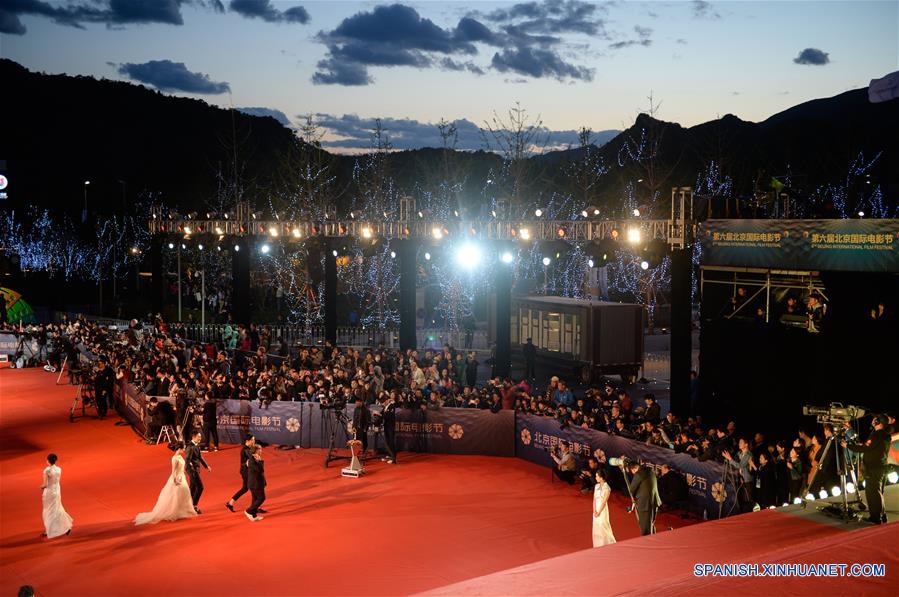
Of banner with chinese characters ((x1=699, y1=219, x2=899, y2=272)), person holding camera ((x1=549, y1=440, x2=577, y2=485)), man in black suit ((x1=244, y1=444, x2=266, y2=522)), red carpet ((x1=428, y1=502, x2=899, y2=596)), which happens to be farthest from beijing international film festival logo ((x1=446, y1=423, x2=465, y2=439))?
red carpet ((x1=428, y1=502, x2=899, y2=596))

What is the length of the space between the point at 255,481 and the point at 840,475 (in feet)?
32.0

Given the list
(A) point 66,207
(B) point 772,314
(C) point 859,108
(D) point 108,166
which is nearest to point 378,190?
(B) point 772,314

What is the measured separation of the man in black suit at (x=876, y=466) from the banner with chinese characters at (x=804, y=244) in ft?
23.6

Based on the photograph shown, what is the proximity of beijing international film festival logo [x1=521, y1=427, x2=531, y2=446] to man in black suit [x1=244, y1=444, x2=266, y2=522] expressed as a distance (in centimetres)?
691

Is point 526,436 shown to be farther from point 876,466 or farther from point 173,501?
point 876,466

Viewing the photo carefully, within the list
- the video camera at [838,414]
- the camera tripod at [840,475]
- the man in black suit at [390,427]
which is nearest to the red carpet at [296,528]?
the man in black suit at [390,427]

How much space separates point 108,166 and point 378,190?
10402 centimetres

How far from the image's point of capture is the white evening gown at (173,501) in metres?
14.7

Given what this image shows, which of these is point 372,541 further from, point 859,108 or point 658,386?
point 859,108

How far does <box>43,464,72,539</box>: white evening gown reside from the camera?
1390cm

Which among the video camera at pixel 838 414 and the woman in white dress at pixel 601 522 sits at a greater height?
the video camera at pixel 838 414

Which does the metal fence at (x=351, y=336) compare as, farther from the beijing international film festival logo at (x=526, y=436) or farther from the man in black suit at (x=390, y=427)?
the beijing international film festival logo at (x=526, y=436)

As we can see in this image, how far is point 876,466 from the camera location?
10.2 meters

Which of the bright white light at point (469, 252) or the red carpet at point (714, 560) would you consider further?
the bright white light at point (469, 252)
